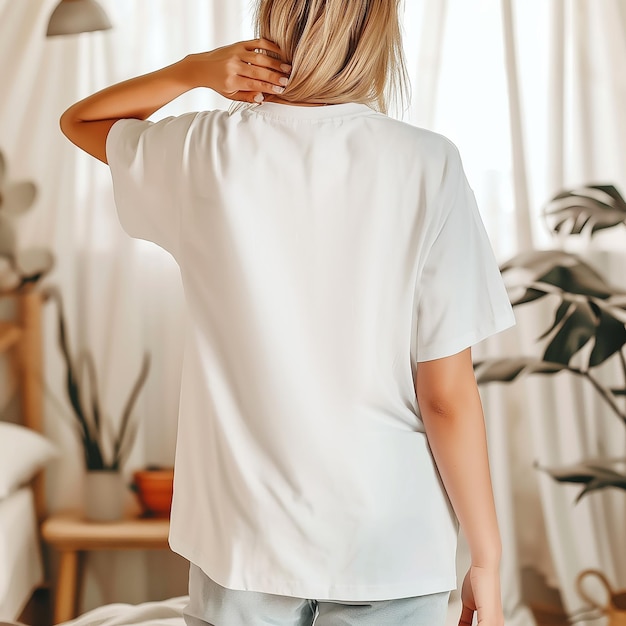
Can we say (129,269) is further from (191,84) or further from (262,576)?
(262,576)

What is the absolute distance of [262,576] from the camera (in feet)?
2.64

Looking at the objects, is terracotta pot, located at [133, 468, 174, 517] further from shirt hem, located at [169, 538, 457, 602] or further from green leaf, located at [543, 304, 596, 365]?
shirt hem, located at [169, 538, 457, 602]

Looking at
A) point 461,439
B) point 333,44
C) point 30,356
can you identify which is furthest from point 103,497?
point 333,44

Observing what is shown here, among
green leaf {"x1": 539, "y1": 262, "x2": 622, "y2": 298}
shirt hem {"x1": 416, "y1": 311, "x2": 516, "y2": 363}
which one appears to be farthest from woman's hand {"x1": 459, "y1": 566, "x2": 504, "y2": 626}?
green leaf {"x1": 539, "y1": 262, "x2": 622, "y2": 298}

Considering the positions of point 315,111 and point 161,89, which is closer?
point 315,111

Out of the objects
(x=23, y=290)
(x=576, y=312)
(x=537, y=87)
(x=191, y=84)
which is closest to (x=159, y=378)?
(x=23, y=290)

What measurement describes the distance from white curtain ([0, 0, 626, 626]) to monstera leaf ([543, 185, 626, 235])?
0.11 meters

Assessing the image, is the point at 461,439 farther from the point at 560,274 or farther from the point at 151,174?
the point at 560,274

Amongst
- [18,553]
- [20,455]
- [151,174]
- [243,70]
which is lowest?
[18,553]

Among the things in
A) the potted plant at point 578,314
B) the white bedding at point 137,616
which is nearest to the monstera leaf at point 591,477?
the potted plant at point 578,314

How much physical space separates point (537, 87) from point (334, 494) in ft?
5.82

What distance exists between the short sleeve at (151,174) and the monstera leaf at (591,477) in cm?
155

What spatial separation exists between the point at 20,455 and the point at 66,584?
383mm

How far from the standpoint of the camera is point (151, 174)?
828 mm
